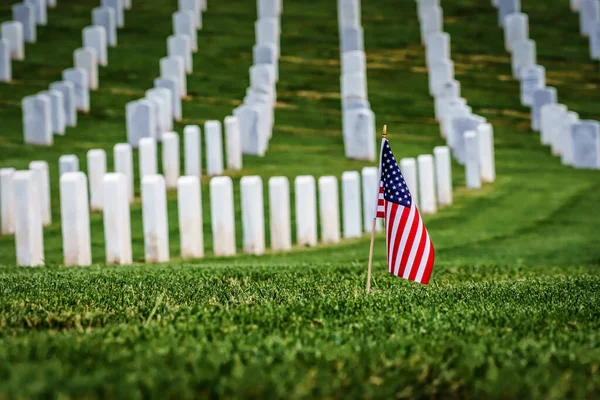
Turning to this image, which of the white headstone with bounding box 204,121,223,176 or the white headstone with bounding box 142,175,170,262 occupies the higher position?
the white headstone with bounding box 204,121,223,176

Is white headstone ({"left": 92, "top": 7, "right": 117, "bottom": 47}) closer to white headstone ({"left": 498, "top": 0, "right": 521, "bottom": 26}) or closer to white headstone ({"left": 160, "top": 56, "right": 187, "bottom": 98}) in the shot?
white headstone ({"left": 160, "top": 56, "right": 187, "bottom": 98})

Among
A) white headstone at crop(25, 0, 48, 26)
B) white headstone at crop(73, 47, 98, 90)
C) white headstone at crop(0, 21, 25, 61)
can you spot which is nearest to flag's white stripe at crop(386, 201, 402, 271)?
white headstone at crop(73, 47, 98, 90)

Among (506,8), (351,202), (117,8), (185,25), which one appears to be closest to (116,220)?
(351,202)

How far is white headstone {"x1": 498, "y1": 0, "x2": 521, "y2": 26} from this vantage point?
3478cm

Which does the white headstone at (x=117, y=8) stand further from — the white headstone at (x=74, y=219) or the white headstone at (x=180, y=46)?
the white headstone at (x=74, y=219)

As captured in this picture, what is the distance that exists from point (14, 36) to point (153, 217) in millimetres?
17651

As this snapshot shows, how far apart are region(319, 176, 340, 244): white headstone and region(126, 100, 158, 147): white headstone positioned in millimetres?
6816

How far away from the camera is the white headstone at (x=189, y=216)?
14.2 meters

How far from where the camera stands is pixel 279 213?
14953 millimetres

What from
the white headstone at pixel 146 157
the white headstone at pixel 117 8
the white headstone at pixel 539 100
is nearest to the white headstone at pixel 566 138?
the white headstone at pixel 539 100

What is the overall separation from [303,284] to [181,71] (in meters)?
17.7

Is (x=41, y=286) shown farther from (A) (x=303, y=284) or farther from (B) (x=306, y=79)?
(B) (x=306, y=79)

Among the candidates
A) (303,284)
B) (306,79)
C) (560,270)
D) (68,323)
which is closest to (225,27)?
(306,79)

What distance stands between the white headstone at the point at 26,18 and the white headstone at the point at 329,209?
60.3 ft
